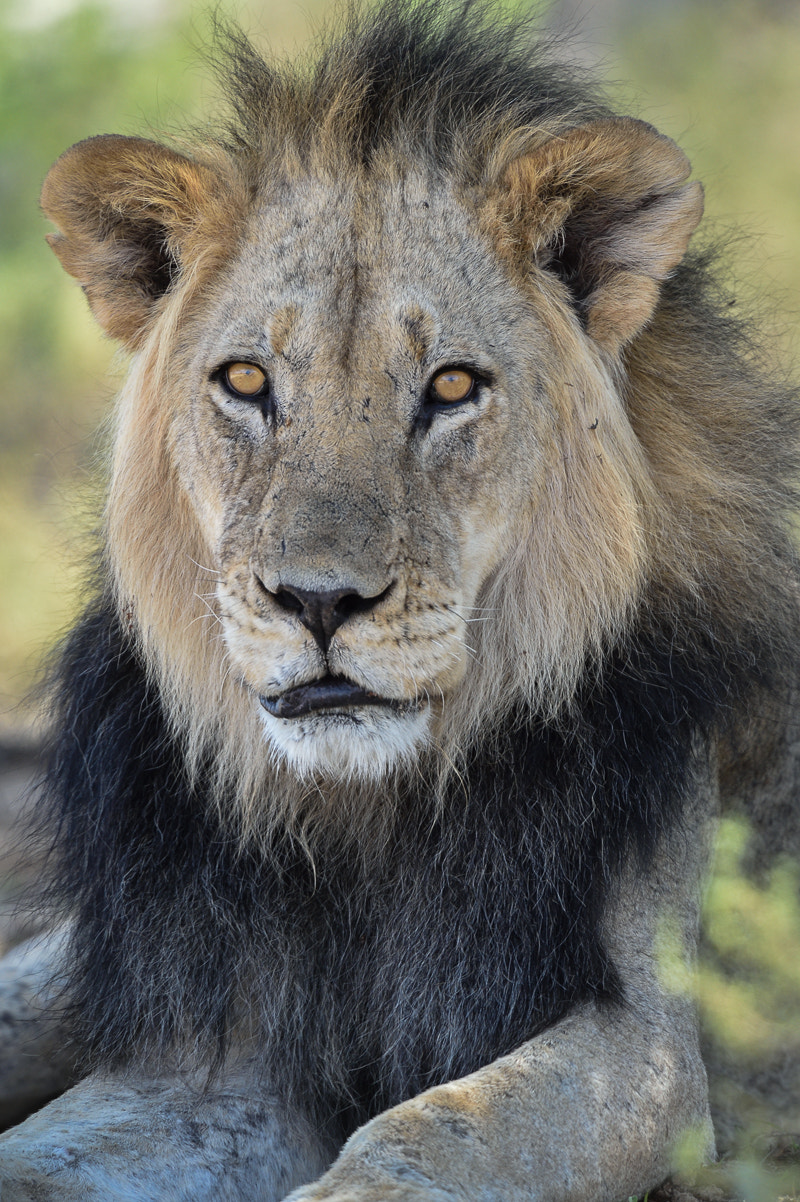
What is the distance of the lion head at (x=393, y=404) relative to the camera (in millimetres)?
2992

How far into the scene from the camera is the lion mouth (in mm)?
2881

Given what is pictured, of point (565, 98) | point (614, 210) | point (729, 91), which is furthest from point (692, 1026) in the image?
point (729, 91)

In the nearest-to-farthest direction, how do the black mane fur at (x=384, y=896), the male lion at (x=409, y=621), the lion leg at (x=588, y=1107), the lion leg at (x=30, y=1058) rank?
the lion leg at (x=588, y=1107) → the male lion at (x=409, y=621) → the black mane fur at (x=384, y=896) → the lion leg at (x=30, y=1058)

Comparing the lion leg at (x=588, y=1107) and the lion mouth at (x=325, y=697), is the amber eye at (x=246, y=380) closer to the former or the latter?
the lion mouth at (x=325, y=697)

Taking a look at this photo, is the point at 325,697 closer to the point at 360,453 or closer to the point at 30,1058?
the point at 360,453

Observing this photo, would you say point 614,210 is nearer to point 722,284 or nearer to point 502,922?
point 722,284

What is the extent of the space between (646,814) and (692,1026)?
530mm

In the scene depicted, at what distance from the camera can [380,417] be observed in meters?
3.10

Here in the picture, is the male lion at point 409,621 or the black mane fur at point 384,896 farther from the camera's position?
the black mane fur at point 384,896

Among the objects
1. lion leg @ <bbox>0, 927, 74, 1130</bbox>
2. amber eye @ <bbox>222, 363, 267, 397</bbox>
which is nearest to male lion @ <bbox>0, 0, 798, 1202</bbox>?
amber eye @ <bbox>222, 363, 267, 397</bbox>

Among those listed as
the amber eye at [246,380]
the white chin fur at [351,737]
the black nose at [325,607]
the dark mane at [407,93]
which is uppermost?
the dark mane at [407,93]

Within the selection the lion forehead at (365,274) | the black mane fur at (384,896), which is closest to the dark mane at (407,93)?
the lion forehead at (365,274)

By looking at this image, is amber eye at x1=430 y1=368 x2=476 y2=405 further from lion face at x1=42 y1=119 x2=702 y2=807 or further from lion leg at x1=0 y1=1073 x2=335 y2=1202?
lion leg at x1=0 y1=1073 x2=335 y2=1202

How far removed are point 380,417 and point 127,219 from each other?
3.00 feet
